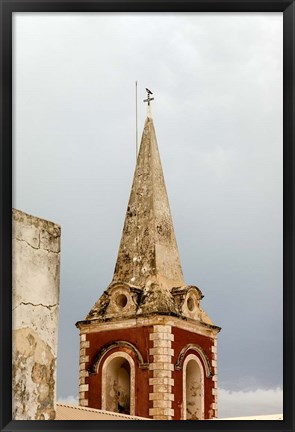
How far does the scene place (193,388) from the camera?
64.5ft

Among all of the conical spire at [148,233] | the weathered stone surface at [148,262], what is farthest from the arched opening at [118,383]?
the conical spire at [148,233]

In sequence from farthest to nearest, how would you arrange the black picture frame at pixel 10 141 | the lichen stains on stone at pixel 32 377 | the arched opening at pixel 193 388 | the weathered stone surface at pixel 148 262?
the weathered stone surface at pixel 148 262
the arched opening at pixel 193 388
the lichen stains on stone at pixel 32 377
the black picture frame at pixel 10 141

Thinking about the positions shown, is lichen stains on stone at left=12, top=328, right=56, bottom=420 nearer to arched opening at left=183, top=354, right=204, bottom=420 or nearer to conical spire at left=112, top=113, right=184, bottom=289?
arched opening at left=183, top=354, right=204, bottom=420

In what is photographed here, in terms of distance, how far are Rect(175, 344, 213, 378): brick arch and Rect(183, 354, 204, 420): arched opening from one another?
A: 5.8 inches

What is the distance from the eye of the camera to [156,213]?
2055 cm

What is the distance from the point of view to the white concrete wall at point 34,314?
5.68m

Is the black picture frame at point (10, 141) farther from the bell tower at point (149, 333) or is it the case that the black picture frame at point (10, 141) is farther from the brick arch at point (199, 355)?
the brick arch at point (199, 355)

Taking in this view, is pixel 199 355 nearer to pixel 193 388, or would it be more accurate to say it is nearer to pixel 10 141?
pixel 193 388

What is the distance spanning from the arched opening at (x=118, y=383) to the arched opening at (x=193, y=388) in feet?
4.04

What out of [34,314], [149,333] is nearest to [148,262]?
[149,333]

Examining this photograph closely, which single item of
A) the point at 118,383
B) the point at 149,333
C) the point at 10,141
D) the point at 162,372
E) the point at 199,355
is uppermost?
the point at 10,141

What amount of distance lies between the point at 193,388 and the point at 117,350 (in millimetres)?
2106

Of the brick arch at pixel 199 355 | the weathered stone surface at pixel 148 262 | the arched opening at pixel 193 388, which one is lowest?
the arched opening at pixel 193 388

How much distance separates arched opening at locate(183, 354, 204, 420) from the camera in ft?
62.2
